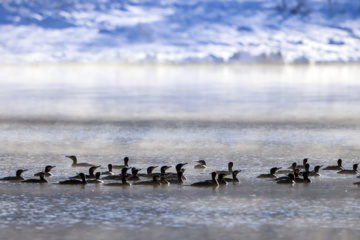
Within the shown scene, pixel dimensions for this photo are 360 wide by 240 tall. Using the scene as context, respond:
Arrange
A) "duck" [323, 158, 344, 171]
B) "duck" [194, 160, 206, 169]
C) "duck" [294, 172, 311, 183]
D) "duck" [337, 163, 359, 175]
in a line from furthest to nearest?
"duck" [194, 160, 206, 169] < "duck" [323, 158, 344, 171] < "duck" [337, 163, 359, 175] < "duck" [294, 172, 311, 183]

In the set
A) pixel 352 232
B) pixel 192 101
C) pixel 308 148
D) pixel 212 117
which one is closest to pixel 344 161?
pixel 308 148

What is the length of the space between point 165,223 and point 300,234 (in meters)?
2.23

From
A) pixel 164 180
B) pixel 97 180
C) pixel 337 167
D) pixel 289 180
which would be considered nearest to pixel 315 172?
pixel 337 167

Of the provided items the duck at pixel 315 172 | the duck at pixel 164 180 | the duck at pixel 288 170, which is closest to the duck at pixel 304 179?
the duck at pixel 315 172

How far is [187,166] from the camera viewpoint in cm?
1898

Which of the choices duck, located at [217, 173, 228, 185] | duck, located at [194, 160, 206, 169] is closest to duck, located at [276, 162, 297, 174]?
duck, located at [217, 173, 228, 185]

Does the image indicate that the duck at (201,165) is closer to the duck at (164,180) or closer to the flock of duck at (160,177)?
the flock of duck at (160,177)

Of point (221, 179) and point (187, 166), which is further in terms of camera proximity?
point (187, 166)

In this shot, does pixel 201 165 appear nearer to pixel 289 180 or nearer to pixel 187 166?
pixel 187 166

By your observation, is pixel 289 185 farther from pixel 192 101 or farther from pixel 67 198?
pixel 192 101

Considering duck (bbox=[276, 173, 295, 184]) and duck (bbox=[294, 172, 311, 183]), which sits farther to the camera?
duck (bbox=[294, 172, 311, 183])

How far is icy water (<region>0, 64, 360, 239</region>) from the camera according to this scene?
12750 mm

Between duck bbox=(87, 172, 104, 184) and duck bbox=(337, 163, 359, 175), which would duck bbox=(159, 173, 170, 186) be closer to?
duck bbox=(87, 172, 104, 184)

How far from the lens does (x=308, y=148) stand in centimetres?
2228
